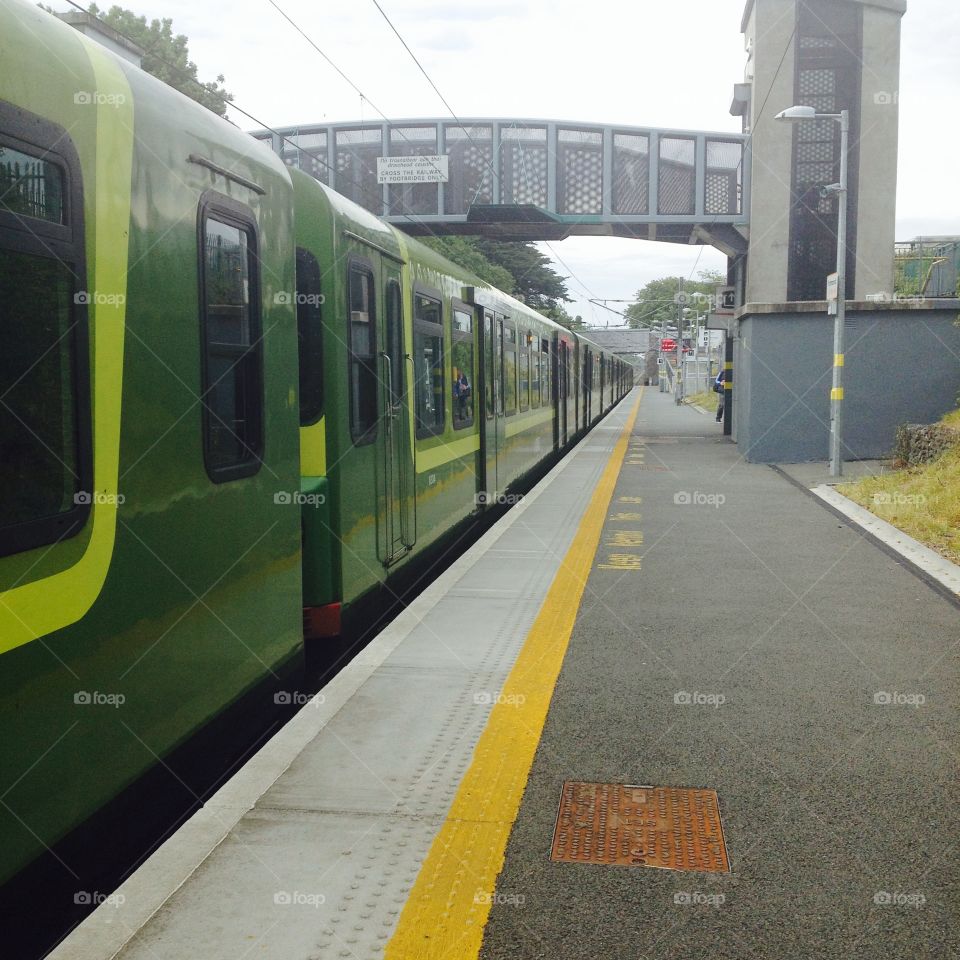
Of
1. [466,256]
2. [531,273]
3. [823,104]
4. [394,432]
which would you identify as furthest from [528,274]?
[394,432]

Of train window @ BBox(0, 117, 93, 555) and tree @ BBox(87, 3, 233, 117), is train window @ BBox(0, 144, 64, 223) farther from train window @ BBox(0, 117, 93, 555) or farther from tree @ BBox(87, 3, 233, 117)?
tree @ BBox(87, 3, 233, 117)

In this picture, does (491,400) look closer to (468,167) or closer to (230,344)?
(230,344)

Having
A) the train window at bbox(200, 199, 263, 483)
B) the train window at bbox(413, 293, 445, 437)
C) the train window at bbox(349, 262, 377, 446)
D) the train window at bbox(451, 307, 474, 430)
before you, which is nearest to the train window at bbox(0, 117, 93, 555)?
the train window at bbox(200, 199, 263, 483)

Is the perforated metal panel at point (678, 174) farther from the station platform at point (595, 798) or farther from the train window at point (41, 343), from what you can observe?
the train window at point (41, 343)

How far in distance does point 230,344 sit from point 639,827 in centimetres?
238

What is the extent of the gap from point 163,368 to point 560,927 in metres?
2.17

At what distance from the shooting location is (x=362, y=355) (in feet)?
21.0

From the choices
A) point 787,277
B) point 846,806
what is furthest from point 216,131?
point 787,277

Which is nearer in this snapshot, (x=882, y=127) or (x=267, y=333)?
(x=267, y=333)

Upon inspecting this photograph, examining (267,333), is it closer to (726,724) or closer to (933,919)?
(726,724)

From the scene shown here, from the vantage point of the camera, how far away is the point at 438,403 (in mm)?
8852

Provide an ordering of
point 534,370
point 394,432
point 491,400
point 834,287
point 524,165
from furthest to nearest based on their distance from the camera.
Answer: point 524,165, point 534,370, point 834,287, point 491,400, point 394,432

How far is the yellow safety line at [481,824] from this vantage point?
3.10m

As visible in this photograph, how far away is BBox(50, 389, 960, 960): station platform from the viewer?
3131 millimetres
